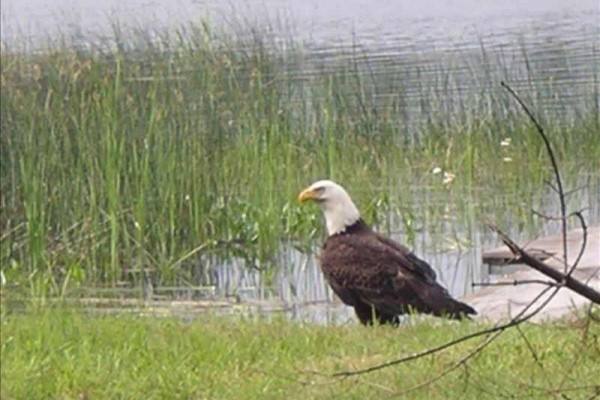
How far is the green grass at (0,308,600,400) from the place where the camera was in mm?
4484

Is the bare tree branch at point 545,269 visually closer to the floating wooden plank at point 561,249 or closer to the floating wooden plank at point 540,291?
the floating wooden plank at point 540,291

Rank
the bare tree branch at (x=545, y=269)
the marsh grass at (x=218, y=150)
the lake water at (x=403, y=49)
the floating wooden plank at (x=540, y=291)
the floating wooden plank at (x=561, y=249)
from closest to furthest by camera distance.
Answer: the bare tree branch at (x=545, y=269) < the floating wooden plank at (x=540, y=291) < the floating wooden plank at (x=561, y=249) < the marsh grass at (x=218, y=150) < the lake water at (x=403, y=49)

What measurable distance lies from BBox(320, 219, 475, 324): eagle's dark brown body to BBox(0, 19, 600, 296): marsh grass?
3.84 ft

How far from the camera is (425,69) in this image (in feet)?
39.1

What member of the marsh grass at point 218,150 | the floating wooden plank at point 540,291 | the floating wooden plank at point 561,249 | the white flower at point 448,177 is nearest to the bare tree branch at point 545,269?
the floating wooden plank at point 540,291

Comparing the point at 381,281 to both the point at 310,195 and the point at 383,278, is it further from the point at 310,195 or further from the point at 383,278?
the point at 310,195

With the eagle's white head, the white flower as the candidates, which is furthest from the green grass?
the white flower

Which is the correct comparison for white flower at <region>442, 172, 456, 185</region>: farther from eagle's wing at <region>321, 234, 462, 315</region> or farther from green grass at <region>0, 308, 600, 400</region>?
green grass at <region>0, 308, 600, 400</region>

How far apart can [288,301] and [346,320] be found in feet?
3.22

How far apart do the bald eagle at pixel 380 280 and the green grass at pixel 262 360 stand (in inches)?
16.0

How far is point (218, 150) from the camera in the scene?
892 centimetres

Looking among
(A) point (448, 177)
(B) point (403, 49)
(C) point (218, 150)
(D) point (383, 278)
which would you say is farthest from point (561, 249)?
(B) point (403, 49)

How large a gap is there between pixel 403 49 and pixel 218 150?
5.08m

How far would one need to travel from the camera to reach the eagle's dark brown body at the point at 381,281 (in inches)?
242
